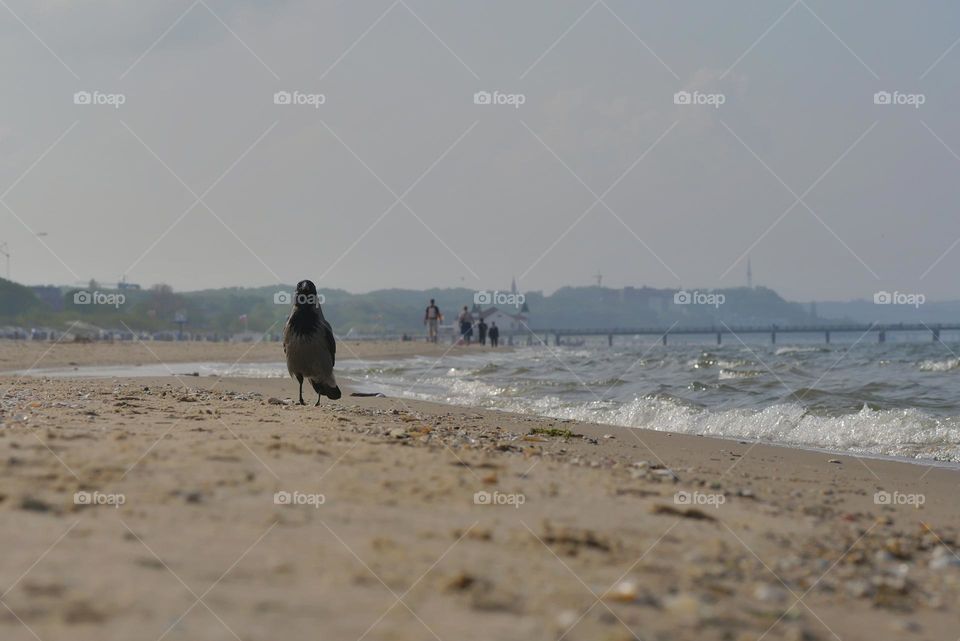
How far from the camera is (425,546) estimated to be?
12.3 feet

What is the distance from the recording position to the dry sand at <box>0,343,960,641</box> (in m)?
2.97

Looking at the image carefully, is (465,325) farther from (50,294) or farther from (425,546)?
(50,294)

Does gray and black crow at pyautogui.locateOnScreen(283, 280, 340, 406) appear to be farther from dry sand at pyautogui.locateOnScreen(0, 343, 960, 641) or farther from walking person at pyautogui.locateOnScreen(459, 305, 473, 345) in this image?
walking person at pyautogui.locateOnScreen(459, 305, 473, 345)

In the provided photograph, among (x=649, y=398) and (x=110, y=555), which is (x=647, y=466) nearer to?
(x=110, y=555)

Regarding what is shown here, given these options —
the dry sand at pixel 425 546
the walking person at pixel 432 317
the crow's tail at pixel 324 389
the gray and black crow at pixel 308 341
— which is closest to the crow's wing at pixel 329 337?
the gray and black crow at pixel 308 341

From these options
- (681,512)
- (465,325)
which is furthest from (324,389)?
(465,325)

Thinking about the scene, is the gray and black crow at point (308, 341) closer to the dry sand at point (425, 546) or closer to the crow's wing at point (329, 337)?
the crow's wing at point (329, 337)

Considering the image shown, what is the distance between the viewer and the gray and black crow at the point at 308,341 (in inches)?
432

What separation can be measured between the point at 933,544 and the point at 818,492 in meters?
1.35

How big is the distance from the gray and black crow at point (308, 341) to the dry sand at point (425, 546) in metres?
4.26

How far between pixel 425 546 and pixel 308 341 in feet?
24.8

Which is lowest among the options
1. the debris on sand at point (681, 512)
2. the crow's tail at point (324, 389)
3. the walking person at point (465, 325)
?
the debris on sand at point (681, 512)

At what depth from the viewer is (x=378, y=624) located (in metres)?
2.94

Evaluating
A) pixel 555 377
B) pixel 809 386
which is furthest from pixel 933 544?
pixel 555 377
